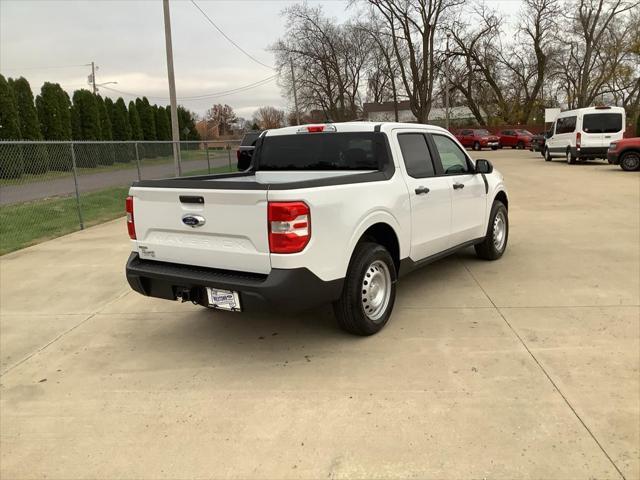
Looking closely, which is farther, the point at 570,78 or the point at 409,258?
the point at 570,78

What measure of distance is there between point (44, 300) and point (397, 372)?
13.7 feet

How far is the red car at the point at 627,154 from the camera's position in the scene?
1773cm

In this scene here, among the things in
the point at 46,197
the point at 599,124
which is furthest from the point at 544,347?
the point at 599,124

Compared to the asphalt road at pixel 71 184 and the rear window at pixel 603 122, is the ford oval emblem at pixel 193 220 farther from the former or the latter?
the rear window at pixel 603 122

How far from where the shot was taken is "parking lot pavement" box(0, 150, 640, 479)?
108 inches

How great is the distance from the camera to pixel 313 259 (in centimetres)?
357

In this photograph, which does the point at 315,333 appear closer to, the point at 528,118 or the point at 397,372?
the point at 397,372

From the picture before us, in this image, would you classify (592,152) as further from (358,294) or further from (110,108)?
(110,108)

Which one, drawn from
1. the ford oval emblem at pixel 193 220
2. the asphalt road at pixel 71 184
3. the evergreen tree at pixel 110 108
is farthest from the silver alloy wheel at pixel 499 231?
the evergreen tree at pixel 110 108

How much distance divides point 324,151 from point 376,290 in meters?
1.47

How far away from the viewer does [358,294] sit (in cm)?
400

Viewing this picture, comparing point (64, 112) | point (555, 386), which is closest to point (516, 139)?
point (64, 112)

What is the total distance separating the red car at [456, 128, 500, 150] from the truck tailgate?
36.0 meters

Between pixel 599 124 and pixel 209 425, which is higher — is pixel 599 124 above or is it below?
above
